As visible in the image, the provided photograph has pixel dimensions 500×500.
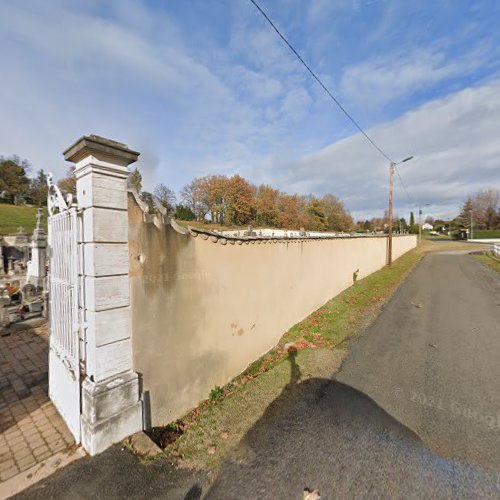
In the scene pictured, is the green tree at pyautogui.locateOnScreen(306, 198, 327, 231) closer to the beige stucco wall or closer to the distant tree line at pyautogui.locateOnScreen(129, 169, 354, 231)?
the distant tree line at pyautogui.locateOnScreen(129, 169, 354, 231)

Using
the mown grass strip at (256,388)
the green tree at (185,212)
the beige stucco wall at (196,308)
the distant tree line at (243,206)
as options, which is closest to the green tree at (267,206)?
the distant tree line at (243,206)

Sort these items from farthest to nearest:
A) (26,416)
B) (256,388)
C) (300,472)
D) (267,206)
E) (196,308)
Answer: (267,206) → (256,388) → (196,308) → (26,416) → (300,472)

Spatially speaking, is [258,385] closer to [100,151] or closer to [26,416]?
[26,416]

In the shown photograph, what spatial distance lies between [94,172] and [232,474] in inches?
130

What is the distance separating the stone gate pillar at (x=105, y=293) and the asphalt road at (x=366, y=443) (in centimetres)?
39

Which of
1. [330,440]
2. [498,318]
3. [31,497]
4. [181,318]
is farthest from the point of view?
[498,318]

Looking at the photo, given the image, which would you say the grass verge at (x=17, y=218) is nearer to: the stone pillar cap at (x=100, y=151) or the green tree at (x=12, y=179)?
the green tree at (x=12, y=179)

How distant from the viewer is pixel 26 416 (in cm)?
341

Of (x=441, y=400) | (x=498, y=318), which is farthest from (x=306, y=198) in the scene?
(x=441, y=400)

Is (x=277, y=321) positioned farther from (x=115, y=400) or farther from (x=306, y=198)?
(x=306, y=198)

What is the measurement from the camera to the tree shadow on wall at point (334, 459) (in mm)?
2373

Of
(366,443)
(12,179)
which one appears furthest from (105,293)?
(12,179)

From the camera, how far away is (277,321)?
19.1 ft

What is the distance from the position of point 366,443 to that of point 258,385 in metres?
1.68
